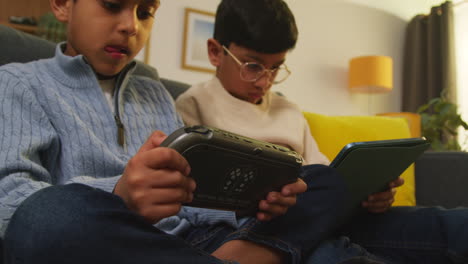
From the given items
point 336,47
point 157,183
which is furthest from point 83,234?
point 336,47

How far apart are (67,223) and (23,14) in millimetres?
2892

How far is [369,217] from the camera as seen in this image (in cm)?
93

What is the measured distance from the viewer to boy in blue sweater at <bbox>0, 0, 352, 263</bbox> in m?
0.45

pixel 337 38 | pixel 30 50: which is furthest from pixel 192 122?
pixel 337 38

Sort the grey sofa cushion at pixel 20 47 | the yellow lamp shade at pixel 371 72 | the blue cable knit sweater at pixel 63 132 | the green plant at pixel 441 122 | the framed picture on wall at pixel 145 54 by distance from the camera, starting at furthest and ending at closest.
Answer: the yellow lamp shade at pixel 371 72
the framed picture on wall at pixel 145 54
the green plant at pixel 441 122
the grey sofa cushion at pixel 20 47
the blue cable knit sweater at pixel 63 132

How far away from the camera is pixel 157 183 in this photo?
1.60 feet

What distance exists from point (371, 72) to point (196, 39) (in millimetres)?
1400

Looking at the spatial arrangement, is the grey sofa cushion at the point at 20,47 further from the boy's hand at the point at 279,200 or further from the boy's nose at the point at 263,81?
the boy's hand at the point at 279,200

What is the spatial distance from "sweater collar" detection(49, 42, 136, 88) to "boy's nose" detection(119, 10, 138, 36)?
99mm

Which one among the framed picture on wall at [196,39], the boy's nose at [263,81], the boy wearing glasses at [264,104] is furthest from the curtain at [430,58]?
the boy's nose at [263,81]

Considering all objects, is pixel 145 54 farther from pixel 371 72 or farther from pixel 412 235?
pixel 412 235

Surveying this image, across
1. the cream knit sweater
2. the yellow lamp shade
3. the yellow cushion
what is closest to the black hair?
the cream knit sweater

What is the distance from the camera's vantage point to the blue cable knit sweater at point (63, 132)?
59 centimetres

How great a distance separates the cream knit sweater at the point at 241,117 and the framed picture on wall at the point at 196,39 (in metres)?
1.83
